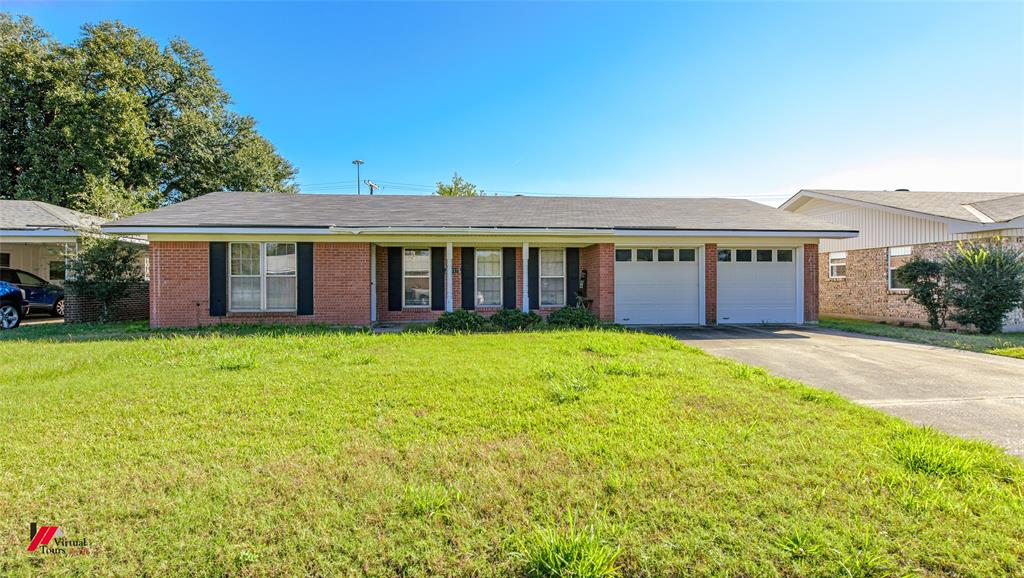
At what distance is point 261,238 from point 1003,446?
13291 millimetres

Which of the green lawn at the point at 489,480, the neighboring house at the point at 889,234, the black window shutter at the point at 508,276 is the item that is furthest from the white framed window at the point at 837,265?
the green lawn at the point at 489,480

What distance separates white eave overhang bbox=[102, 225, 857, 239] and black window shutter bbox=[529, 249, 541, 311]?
5.20 ft

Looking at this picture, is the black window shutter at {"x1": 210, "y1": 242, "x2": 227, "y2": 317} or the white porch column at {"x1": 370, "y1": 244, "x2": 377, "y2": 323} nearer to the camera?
the black window shutter at {"x1": 210, "y1": 242, "x2": 227, "y2": 317}

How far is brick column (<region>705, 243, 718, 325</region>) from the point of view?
13.2m

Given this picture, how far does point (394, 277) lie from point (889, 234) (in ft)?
53.0

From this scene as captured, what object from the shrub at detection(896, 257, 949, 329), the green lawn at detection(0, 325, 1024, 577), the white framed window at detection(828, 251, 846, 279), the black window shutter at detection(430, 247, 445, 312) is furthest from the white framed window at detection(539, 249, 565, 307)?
the white framed window at detection(828, 251, 846, 279)

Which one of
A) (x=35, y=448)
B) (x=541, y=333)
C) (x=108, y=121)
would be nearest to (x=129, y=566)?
(x=35, y=448)

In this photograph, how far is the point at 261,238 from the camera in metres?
11.3

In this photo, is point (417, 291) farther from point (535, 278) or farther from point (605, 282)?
point (605, 282)

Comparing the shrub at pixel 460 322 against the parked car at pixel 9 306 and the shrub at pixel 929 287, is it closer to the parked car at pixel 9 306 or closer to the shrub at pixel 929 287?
the parked car at pixel 9 306

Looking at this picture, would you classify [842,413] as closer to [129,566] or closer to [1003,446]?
[1003,446]

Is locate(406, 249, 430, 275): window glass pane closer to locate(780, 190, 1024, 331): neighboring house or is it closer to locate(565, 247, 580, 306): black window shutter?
locate(565, 247, 580, 306): black window shutter

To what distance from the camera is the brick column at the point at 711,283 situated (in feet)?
43.2

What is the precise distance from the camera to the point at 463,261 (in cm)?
1295
